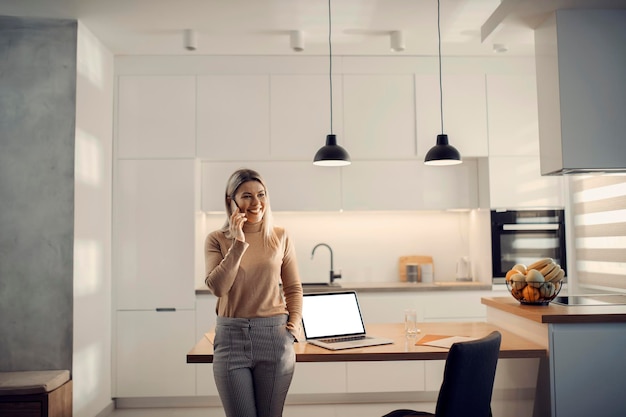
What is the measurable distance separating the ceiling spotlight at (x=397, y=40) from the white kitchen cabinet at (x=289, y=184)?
1.11 m

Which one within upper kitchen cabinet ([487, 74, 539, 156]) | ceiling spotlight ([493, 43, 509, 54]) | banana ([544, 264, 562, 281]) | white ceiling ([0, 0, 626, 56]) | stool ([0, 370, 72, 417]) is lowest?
stool ([0, 370, 72, 417])

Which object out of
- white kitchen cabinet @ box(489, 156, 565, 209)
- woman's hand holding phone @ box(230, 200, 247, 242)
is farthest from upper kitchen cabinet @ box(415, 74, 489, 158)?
woman's hand holding phone @ box(230, 200, 247, 242)

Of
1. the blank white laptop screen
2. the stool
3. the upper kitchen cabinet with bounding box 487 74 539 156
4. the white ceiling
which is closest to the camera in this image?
the blank white laptop screen

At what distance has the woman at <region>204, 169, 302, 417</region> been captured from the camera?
2336mm

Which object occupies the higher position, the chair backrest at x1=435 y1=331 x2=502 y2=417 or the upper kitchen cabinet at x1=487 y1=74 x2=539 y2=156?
the upper kitchen cabinet at x1=487 y1=74 x2=539 y2=156

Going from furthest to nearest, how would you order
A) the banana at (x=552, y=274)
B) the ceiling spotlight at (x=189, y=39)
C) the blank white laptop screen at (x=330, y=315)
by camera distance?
the ceiling spotlight at (x=189, y=39) → the banana at (x=552, y=274) → the blank white laptop screen at (x=330, y=315)

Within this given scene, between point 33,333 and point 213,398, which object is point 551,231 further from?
point 33,333

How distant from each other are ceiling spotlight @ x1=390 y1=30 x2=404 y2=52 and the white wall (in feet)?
7.07

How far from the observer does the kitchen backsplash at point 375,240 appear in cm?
526

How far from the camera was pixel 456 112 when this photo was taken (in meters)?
4.86

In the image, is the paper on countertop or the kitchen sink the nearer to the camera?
the paper on countertop

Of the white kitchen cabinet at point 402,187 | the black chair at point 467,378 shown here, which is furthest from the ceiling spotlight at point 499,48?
the black chair at point 467,378

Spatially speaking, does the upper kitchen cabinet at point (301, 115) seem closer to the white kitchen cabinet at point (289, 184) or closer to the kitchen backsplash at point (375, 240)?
the white kitchen cabinet at point (289, 184)

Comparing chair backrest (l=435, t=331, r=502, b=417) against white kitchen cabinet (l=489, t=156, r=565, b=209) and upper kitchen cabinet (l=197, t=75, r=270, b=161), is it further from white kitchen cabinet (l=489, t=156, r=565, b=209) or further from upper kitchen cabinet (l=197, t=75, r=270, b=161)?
upper kitchen cabinet (l=197, t=75, r=270, b=161)
